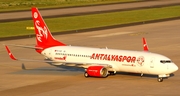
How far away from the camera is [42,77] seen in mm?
59094

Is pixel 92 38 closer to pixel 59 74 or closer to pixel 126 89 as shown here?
pixel 59 74

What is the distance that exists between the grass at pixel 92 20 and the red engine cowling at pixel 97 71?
134ft

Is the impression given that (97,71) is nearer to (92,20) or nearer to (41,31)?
(41,31)

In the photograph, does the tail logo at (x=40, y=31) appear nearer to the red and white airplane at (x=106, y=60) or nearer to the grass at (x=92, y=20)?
the red and white airplane at (x=106, y=60)

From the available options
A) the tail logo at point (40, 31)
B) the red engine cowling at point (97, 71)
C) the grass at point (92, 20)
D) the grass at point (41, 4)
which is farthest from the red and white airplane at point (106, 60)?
the grass at point (41, 4)

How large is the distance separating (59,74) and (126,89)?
10.9 m

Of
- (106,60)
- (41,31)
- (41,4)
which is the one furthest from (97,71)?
(41,4)

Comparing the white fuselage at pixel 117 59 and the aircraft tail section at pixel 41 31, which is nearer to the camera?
the white fuselage at pixel 117 59

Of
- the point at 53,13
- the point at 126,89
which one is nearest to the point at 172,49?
the point at 126,89

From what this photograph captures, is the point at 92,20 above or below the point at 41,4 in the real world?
below

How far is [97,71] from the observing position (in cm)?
5700

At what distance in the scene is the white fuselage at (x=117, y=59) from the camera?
55000 millimetres

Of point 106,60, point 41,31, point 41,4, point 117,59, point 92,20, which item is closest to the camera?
point 117,59

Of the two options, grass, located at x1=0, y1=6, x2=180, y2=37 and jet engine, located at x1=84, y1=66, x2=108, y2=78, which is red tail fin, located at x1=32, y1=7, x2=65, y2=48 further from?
grass, located at x1=0, y1=6, x2=180, y2=37
